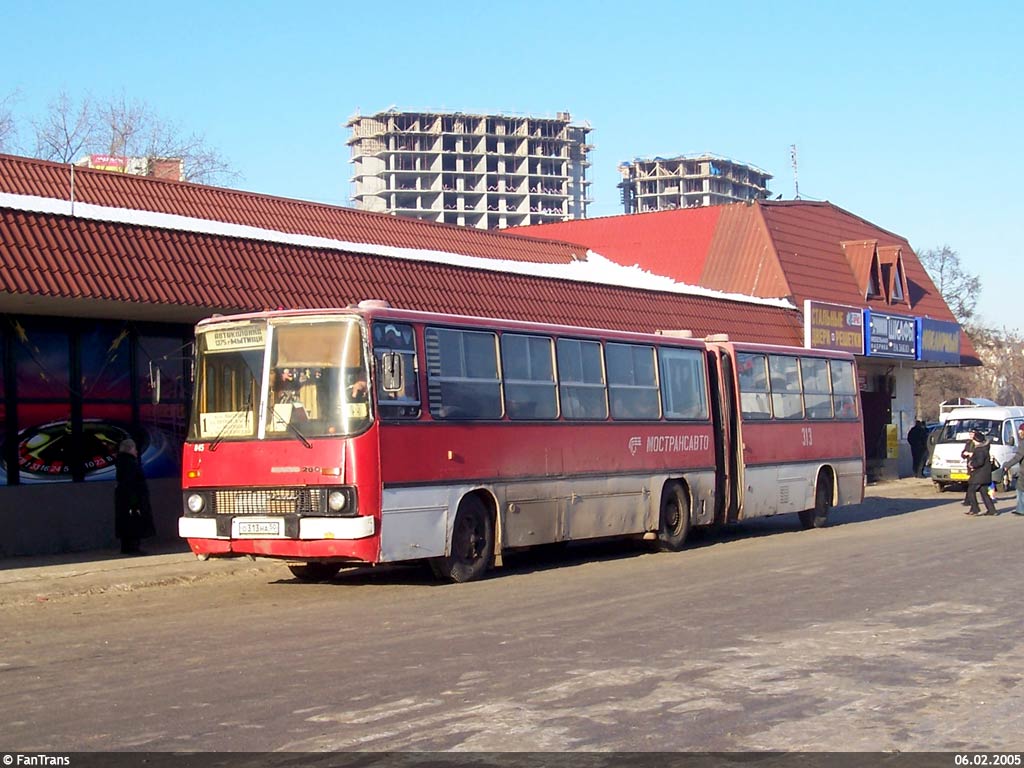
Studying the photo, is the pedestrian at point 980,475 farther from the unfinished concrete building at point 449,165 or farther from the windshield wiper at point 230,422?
the unfinished concrete building at point 449,165

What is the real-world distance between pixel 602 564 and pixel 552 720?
10030mm

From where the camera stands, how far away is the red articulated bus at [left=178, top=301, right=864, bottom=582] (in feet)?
43.9

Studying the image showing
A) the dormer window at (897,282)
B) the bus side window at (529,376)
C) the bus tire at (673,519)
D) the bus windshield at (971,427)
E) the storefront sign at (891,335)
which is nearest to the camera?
the bus side window at (529,376)

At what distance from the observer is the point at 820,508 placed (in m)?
23.3

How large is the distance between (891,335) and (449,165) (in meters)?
157

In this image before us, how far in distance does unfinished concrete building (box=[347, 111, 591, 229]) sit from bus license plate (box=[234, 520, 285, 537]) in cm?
17312

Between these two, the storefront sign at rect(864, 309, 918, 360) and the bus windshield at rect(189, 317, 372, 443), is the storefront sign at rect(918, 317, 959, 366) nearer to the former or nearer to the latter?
the storefront sign at rect(864, 309, 918, 360)

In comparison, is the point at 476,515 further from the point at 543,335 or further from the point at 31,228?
the point at 31,228

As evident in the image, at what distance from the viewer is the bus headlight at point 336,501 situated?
13188mm

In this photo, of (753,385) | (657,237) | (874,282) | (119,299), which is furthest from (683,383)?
(874,282)

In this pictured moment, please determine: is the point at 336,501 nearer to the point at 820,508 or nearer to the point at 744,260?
the point at 820,508

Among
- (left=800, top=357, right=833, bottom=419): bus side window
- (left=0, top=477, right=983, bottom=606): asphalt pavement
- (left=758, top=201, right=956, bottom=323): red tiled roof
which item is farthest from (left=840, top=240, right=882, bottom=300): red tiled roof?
(left=0, top=477, right=983, bottom=606): asphalt pavement

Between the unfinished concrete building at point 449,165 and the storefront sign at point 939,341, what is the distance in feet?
477

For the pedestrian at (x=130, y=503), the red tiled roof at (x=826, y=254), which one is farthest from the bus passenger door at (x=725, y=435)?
the red tiled roof at (x=826, y=254)
